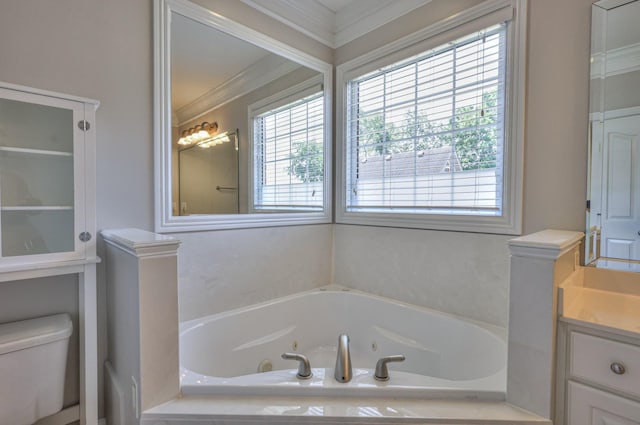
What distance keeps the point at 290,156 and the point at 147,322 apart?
1.61m

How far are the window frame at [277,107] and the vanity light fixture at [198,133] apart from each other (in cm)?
29

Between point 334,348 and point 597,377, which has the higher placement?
point 597,377

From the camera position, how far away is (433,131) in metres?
1.99

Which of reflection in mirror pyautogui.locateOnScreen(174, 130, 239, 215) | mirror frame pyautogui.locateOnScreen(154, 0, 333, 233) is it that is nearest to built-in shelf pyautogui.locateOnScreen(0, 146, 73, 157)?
mirror frame pyautogui.locateOnScreen(154, 0, 333, 233)

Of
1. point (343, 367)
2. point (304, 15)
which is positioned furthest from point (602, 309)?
point (304, 15)

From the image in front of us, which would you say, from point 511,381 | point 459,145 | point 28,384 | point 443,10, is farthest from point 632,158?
point 28,384

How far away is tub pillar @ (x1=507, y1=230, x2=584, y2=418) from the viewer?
108 cm

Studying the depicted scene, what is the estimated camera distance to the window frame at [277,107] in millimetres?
2197

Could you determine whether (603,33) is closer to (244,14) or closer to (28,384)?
(244,14)

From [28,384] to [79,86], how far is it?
1.25m

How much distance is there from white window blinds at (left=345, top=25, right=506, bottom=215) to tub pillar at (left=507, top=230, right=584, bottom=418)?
69 centimetres

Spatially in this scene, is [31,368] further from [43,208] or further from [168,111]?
[168,111]

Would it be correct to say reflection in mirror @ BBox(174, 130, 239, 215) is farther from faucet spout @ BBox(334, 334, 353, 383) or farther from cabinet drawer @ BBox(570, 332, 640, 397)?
cabinet drawer @ BBox(570, 332, 640, 397)

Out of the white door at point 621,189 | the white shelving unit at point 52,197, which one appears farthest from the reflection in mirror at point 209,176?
the white door at point 621,189
